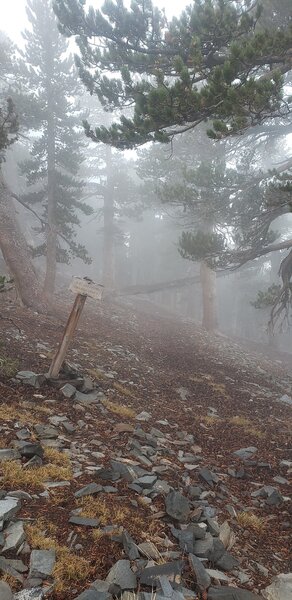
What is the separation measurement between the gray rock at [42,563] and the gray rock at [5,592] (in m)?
0.22

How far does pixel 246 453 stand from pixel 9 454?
3.84 m

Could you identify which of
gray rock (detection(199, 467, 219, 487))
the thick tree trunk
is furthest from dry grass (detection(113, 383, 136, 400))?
the thick tree trunk

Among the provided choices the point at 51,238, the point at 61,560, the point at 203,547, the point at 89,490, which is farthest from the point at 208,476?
the point at 51,238

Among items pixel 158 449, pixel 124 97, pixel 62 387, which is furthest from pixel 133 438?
pixel 124 97

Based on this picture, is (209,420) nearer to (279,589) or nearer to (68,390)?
(68,390)

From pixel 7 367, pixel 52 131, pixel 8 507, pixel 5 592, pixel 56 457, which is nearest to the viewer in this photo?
pixel 5 592

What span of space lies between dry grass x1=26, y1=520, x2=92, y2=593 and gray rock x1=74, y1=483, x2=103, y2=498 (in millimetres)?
633

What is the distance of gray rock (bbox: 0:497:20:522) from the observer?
131 inches

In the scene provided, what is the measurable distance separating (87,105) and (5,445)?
42.6m

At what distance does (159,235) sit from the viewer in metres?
48.3

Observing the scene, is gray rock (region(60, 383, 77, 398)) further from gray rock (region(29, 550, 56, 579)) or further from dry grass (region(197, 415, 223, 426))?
gray rock (region(29, 550, 56, 579))

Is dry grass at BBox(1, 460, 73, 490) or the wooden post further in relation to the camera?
the wooden post

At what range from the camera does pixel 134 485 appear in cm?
448

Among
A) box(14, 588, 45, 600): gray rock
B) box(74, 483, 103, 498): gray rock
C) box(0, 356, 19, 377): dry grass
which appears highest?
box(0, 356, 19, 377): dry grass
